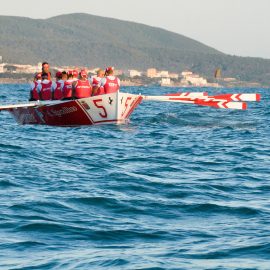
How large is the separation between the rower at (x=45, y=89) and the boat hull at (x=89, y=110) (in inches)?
33.9

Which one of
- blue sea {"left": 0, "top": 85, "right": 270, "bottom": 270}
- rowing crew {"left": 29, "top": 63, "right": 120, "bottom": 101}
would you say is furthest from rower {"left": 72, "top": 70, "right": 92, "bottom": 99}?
blue sea {"left": 0, "top": 85, "right": 270, "bottom": 270}

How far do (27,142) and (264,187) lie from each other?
24.7 feet

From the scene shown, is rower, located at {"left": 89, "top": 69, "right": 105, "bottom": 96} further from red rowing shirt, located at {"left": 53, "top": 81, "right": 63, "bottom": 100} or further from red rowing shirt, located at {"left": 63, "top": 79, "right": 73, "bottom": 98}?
red rowing shirt, located at {"left": 53, "top": 81, "right": 63, "bottom": 100}

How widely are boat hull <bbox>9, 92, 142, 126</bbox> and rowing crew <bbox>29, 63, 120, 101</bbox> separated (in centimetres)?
69

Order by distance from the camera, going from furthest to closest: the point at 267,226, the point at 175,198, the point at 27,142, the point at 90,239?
the point at 27,142
the point at 175,198
the point at 267,226
the point at 90,239

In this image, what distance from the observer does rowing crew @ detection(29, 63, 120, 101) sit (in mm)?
23266

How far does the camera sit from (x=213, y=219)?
9500 mm

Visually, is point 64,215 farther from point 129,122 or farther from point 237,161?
point 129,122

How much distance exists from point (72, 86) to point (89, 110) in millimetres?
1363

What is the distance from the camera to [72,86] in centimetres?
2331

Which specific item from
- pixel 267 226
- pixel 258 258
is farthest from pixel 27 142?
pixel 258 258

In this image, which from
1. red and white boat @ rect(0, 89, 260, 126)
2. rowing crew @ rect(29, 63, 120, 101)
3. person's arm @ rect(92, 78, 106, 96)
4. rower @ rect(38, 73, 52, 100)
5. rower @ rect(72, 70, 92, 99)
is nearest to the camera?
red and white boat @ rect(0, 89, 260, 126)

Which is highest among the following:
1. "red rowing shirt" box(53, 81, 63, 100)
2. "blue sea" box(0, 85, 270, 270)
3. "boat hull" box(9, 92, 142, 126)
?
"red rowing shirt" box(53, 81, 63, 100)

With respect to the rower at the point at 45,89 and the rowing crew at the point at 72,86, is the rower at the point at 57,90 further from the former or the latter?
the rower at the point at 45,89
